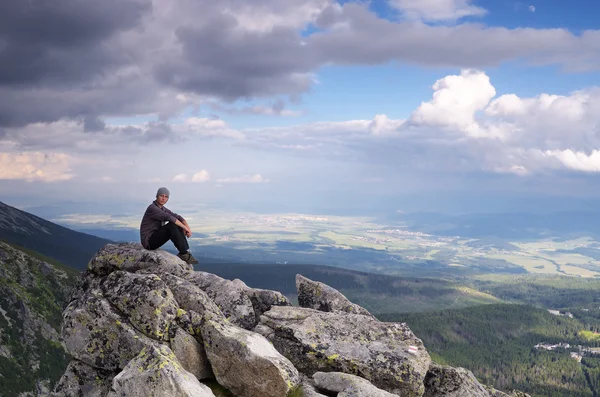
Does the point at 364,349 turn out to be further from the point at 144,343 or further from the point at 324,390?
the point at 144,343

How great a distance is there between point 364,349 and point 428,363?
4473 millimetres

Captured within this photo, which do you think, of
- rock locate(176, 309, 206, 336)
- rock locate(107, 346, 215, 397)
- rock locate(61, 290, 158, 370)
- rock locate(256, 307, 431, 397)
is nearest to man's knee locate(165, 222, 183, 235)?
rock locate(61, 290, 158, 370)

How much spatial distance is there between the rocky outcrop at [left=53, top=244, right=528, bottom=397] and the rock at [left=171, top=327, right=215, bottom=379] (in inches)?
2.1

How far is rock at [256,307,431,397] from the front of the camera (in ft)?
88.9

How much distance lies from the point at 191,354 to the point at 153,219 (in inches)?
499

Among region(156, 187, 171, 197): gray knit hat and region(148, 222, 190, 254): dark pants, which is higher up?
region(156, 187, 171, 197): gray knit hat

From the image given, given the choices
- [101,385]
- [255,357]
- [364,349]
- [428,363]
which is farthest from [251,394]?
[428,363]

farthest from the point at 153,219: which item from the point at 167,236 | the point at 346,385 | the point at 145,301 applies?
the point at 346,385

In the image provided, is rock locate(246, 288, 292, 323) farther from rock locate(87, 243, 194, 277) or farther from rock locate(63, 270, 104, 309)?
rock locate(63, 270, 104, 309)

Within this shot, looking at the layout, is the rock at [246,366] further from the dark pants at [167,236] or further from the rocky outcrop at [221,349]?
the dark pants at [167,236]

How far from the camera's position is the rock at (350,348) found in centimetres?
Result: 2711

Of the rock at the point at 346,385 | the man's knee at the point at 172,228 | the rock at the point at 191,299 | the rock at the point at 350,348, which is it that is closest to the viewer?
the rock at the point at 346,385

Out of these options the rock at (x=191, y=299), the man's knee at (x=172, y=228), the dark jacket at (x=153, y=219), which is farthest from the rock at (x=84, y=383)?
the man's knee at (x=172, y=228)

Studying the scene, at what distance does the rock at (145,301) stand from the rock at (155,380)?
468cm
